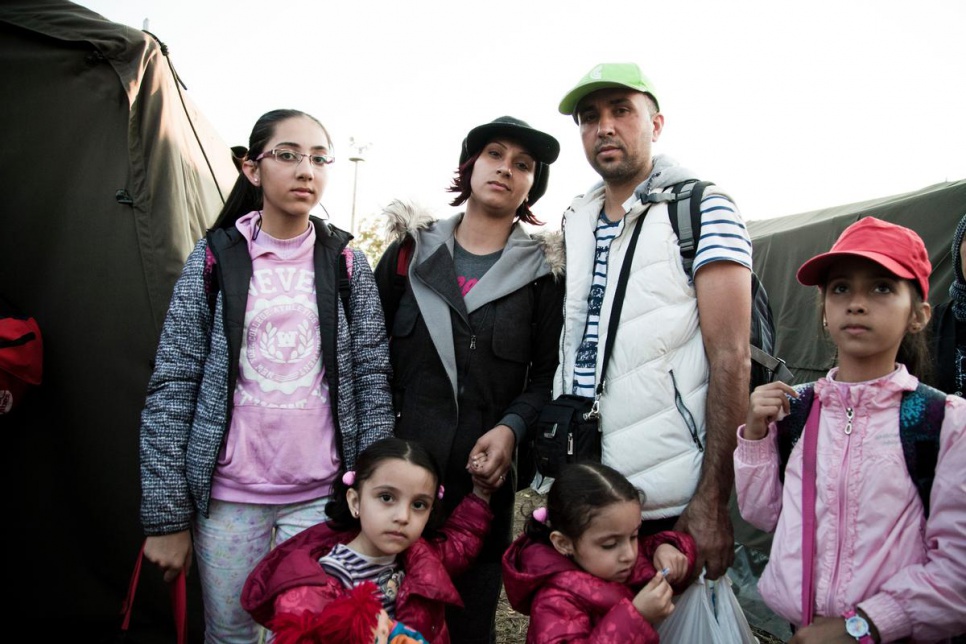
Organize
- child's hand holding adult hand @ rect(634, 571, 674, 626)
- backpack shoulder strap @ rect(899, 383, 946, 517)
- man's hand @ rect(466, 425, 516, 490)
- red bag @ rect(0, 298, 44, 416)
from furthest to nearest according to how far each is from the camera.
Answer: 1. red bag @ rect(0, 298, 44, 416)
2. man's hand @ rect(466, 425, 516, 490)
3. child's hand holding adult hand @ rect(634, 571, 674, 626)
4. backpack shoulder strap @ rect(899, 383, 946, 517)

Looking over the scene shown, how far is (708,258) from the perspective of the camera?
207 centimetres

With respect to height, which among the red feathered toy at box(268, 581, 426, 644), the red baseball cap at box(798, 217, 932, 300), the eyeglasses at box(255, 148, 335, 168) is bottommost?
the red feathered toy at box(268, 581, 426, 644)

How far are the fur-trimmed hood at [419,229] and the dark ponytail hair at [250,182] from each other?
0.41m

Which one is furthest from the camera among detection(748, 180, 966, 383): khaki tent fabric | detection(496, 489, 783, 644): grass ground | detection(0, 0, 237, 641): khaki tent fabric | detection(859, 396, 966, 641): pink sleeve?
detection(496, 489, 783, 644): grass ground

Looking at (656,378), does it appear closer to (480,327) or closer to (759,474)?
(759,474)

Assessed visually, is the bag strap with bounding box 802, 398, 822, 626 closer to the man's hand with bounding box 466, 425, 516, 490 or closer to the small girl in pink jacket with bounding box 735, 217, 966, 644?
the small girl in pink jacket with bounding box 735, 217, 966, 644

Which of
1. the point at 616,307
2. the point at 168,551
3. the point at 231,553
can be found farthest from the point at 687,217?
the point at 168,551

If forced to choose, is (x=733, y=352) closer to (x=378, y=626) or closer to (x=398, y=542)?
(x=398, y=542)

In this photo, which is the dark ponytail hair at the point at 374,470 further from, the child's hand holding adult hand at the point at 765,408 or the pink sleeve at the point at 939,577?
the pink sleeve at the point at 939,577

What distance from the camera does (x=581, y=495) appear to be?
1.91 m

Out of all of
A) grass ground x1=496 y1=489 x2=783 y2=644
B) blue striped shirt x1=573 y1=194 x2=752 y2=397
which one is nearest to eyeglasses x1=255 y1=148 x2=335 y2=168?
blue striped shirt x1=573 y1=194 x2=752 y2=397

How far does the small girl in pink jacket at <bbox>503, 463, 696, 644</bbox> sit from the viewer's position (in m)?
1.77

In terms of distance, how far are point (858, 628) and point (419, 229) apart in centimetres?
202

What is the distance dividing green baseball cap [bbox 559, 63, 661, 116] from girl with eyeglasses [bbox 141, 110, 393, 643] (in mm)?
1020
